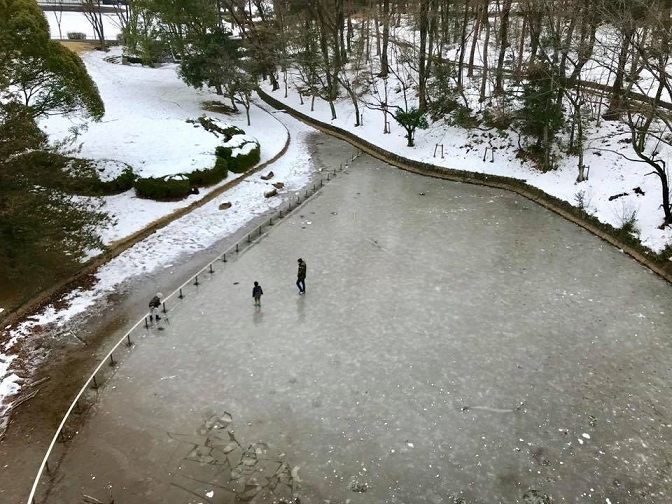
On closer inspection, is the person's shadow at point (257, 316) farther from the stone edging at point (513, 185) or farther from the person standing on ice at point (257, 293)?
the stone edging at point (513, 185)

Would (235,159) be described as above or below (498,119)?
below

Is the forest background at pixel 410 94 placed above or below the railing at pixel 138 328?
above

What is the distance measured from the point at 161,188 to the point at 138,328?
11.5 m

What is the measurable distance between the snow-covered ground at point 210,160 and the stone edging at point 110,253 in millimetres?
408

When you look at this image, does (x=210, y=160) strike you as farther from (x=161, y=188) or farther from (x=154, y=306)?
(x=154, y=306)

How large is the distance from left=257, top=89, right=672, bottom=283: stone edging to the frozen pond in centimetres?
67

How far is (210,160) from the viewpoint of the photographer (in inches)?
1094

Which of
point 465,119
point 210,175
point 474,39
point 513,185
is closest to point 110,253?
point 210,175

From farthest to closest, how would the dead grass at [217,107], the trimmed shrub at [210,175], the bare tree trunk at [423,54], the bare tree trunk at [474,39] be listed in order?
the dead grass at [217,107] < the bare tree trunk at [474,39] < the bare tree trunk at [423,54] < the trimmed shrub at [210,175]

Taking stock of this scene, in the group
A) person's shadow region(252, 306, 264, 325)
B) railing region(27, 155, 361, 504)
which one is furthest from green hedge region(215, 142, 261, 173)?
person's shadow region(252, 306, 264, 325)

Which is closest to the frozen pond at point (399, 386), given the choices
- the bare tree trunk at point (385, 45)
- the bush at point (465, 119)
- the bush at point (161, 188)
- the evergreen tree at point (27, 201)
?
the evergreen tree at point (27, 201)

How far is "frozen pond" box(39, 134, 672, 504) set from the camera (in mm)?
9898

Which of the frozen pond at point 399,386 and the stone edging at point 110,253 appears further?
the stone edging at point 110,253

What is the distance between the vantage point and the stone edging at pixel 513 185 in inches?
740
